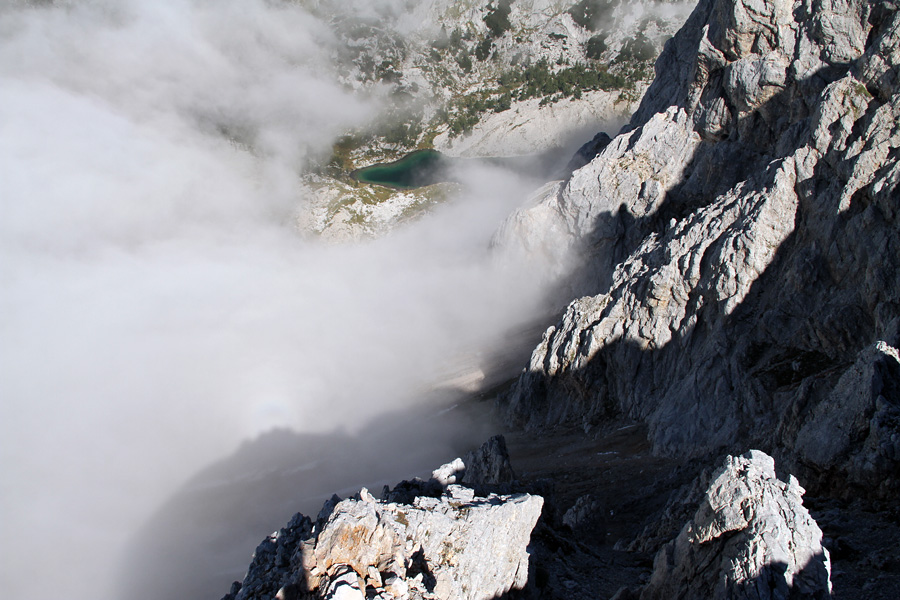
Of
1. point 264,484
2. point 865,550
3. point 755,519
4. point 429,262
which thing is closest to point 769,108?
point 865,550

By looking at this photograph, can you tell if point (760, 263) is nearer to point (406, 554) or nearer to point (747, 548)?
point (747, 548)

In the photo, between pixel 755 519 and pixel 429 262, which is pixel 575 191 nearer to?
pixel 429 262

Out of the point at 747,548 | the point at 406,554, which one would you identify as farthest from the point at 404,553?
the point at 747,548

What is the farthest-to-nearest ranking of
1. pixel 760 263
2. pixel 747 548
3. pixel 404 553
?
1. pixel 760 263
2. pixel 404 553
3. pixel 747 548

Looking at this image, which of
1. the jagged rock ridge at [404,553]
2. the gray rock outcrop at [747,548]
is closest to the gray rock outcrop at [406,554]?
the jagged rock ridge at [404,553]

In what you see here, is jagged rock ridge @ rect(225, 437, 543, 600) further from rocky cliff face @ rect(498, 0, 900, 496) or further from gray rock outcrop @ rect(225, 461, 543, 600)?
rocky cliff face @ rect(498, 0, 900, 496)

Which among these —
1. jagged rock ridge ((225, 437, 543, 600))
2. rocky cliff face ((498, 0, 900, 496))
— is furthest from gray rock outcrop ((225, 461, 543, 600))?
rocky cliff face ((498, 0, 900, 496))
